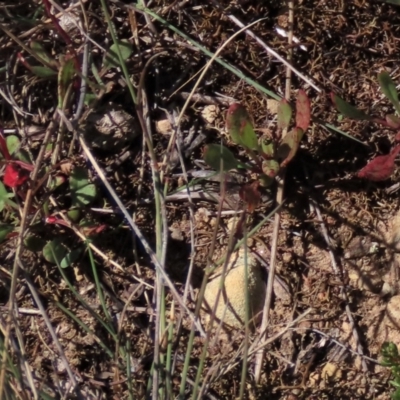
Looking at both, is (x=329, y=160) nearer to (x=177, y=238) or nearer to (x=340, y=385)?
(x=177, y=238)

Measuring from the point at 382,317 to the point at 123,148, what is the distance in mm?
913

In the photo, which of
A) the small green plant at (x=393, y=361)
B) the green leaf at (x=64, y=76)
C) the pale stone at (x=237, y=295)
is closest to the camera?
the small green plant at (x=393, y=361)

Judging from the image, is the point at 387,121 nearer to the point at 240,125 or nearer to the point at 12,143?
the point at 240,125

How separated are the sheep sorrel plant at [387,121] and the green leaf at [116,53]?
0.61m

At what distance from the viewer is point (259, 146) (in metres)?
1.93

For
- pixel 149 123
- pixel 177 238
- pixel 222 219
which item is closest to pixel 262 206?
pixel 222 219

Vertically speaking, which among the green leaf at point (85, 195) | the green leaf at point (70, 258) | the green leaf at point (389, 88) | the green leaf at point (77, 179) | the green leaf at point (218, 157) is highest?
the green leaf at point (389, 88)

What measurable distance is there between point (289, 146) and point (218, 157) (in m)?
0.20

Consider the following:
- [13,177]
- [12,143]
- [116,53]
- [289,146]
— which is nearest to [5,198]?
[13,177]

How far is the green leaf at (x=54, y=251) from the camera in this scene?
1.98 meters

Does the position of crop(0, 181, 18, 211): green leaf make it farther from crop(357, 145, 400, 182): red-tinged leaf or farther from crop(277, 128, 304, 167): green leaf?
crop(357, 145, 400, 182): red-tinged leaf

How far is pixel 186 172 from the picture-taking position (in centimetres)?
207

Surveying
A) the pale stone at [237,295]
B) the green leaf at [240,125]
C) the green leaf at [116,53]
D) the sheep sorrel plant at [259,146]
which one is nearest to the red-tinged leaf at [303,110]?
the sheep sorrel plant at [259,146]

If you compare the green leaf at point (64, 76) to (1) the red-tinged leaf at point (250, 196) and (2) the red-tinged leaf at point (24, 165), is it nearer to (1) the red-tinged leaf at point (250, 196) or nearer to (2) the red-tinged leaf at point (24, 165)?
(2) the red-tinged leaf at point (24, 165)
